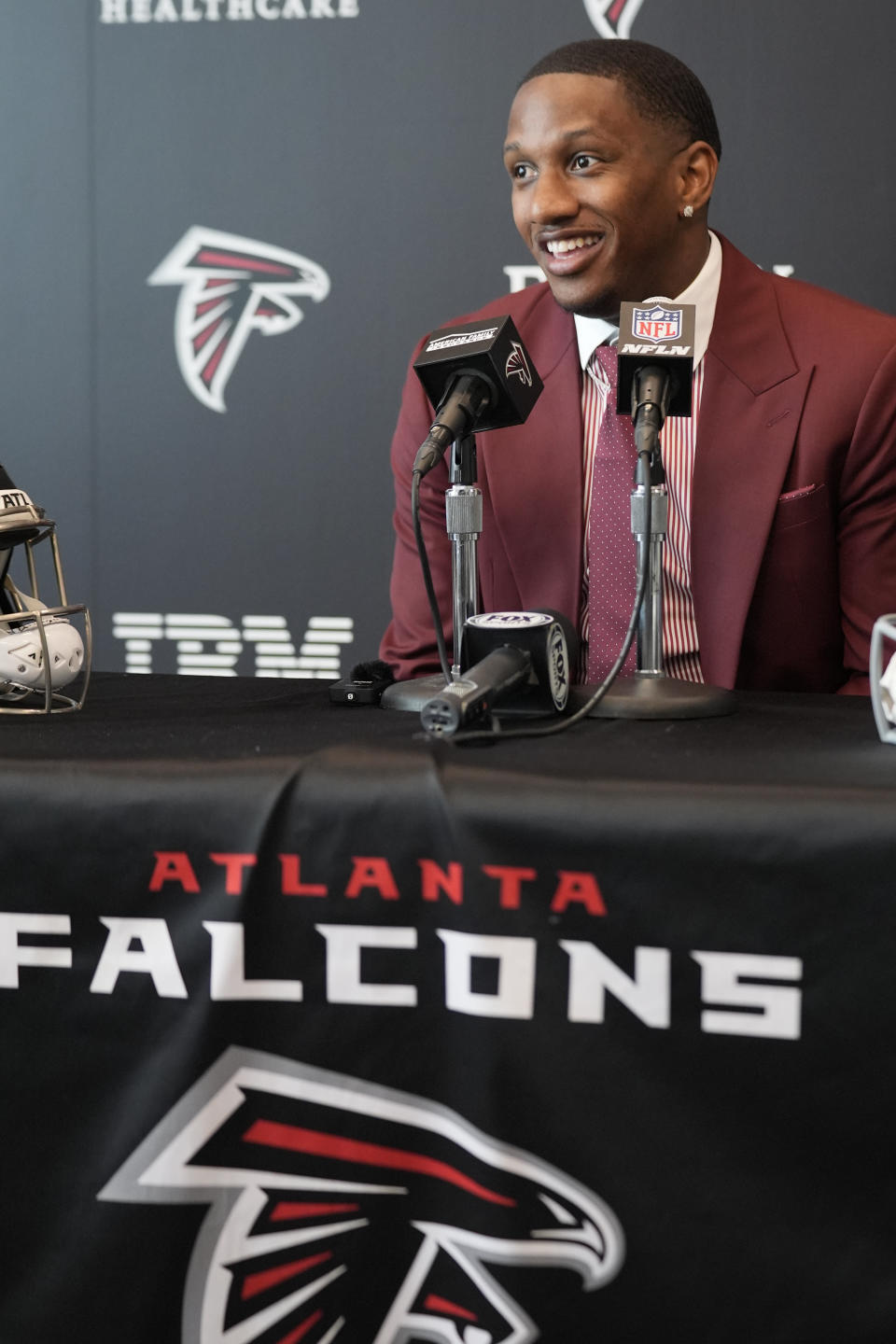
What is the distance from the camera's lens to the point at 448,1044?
0.79 m

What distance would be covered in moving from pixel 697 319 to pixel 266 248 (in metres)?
1.24

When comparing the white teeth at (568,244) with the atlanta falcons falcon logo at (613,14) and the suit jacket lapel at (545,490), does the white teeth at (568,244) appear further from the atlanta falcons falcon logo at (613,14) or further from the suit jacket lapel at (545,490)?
the atlanta falcons falcon logo at (613,14)

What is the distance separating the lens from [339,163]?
8.05ft

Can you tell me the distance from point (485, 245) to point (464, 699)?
1.75 meters

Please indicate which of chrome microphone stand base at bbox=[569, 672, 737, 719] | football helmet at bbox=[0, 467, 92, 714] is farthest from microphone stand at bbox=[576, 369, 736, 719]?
football helmet at bbox=[0, 467, 92, 714]

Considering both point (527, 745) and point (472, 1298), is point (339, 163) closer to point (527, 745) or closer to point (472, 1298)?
point (527, 745)

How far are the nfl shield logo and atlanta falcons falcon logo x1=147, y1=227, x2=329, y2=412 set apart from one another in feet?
5.24

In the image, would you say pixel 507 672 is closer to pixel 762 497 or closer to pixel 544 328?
pixel 762 497

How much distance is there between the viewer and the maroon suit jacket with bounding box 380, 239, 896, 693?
140 centimetres

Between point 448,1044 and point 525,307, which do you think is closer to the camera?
point 448,1044

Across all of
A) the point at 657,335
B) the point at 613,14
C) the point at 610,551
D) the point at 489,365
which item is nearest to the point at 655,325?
the point at 657,335

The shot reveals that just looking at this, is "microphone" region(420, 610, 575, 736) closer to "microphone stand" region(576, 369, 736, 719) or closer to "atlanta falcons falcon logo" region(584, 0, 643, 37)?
"microphone stand" region(576, 369, 736, 719)

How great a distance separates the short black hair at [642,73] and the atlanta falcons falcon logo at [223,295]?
3.79 feet

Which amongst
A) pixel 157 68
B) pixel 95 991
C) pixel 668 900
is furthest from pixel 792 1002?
pixel 157 68
